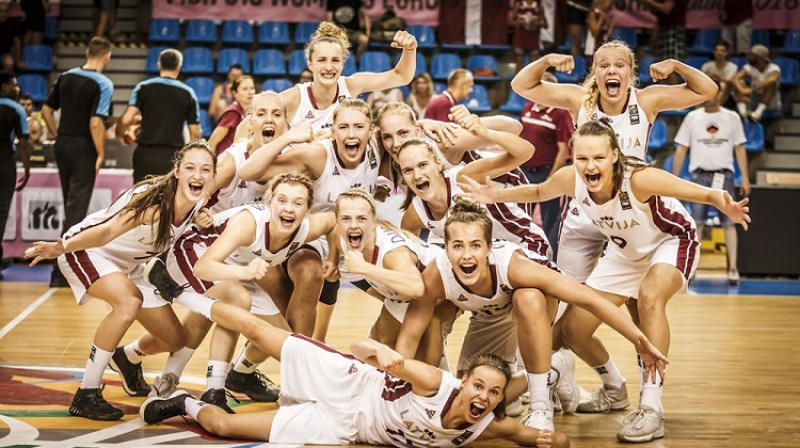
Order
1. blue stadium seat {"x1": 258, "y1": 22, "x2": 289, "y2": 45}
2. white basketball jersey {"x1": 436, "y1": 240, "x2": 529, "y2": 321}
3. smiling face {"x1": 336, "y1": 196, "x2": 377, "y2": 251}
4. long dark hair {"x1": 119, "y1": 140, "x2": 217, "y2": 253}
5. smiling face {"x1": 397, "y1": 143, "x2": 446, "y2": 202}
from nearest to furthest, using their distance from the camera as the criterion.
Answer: white basketball jersey {"x1": 436, "y1": 240, "x2": 529, "y2": 321} < smiling face {"x1": 336, "y1": 196, "x2": 377, "y2": 251} < long dark hair {"x1": 119, "y1": 140, "x2": 217, "y2": 253} < smiling face {"x1": 397, "y1": 143, "x2": 446, "y2": 202} < blue stadium seat {"x1": 258, "y1": 22, "x2": 289, "y2": 45}

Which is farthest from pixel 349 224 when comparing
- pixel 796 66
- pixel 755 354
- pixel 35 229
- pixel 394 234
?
pixel 796 66

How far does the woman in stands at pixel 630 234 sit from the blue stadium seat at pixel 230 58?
9328mm

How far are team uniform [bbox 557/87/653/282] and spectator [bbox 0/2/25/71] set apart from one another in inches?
374

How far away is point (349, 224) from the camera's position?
470cm

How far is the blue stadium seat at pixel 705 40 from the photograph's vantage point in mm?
14164

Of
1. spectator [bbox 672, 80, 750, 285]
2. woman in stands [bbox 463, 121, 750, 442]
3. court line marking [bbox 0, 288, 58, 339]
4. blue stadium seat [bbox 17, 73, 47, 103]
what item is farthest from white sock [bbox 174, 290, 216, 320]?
blue stadium seat [bbox 17, 73, 47, 103]

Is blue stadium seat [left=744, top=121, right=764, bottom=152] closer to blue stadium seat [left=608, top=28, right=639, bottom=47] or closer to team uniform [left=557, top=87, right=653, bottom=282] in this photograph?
blue stadium seat [left=608, top=28, right=639, bottom=47]

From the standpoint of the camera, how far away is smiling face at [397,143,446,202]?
498cm

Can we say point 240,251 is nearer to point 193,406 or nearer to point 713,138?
point 193,406

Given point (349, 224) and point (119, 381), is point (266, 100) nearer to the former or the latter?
point (349, 224)

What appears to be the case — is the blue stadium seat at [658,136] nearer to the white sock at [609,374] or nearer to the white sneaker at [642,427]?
the white sock at [609,374]

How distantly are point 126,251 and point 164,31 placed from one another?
382 inches

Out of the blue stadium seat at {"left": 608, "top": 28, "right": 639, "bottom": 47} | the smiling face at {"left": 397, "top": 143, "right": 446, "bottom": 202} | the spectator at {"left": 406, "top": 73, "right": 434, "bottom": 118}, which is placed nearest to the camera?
the smiling face at {"left": 397, "top": 143, "right": 446, "bottom": 202}

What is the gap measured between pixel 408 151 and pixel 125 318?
160 cm
